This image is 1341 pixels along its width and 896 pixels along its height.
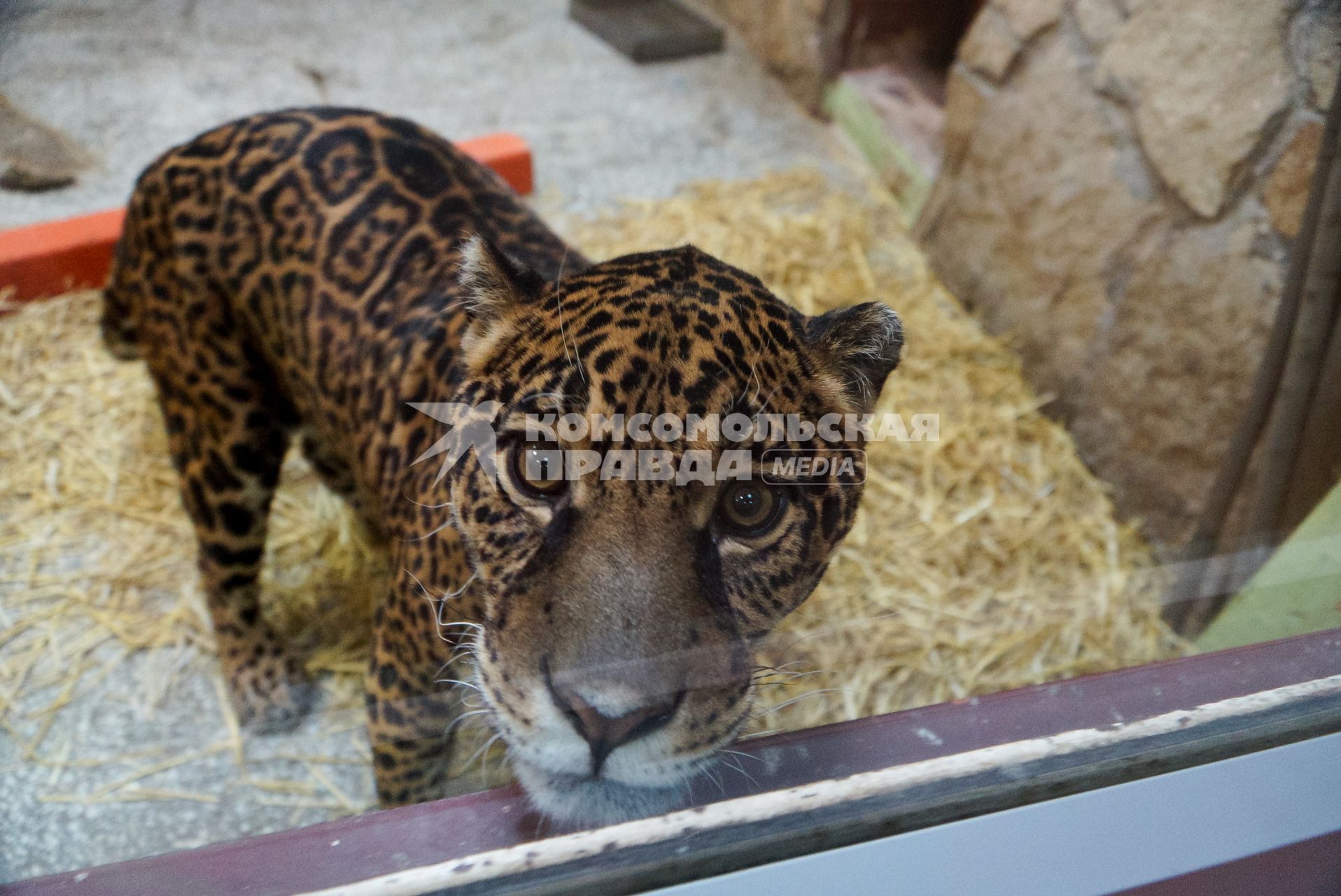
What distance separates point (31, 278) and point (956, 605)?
2.36 metres

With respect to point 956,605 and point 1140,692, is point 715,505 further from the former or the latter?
point 956,605

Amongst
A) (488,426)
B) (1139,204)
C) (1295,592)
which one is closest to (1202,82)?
(1139,204)

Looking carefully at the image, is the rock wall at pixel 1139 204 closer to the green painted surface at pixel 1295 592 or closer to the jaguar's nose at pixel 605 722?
the green painted surface at pixel 1295 592

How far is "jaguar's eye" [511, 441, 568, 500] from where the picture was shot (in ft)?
3.97

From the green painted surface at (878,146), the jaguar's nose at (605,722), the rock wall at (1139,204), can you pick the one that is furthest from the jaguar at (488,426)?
the green painted surface at (878,146)

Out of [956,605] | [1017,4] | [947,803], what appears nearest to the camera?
[947,803]

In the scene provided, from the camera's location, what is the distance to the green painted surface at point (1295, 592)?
1629 mm

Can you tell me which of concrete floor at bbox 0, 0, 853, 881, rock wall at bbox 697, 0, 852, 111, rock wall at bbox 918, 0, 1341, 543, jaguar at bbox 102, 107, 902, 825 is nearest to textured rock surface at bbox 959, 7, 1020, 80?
rock wall at bbox 918, 0, 1341, 543

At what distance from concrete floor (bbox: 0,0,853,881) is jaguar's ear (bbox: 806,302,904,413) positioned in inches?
40.3

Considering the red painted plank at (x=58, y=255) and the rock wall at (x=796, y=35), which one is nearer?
the red painted plank at (x=58, y=255)

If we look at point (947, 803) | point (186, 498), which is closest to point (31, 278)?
point (186, 498)

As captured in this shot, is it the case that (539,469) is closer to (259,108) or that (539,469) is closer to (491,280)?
(491,280)

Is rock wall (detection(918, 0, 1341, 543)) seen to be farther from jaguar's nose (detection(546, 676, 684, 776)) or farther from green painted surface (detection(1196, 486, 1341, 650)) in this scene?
jaguar's nose (detection(546, 676, 684, 776))

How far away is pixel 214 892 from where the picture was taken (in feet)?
3.18
